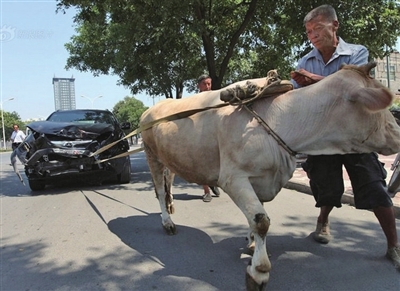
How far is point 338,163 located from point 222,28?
8839mm

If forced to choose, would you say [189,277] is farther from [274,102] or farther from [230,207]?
[230,207]

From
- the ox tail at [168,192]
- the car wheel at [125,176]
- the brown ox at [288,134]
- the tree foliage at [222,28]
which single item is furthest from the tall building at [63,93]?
the brown ox at [288,134]

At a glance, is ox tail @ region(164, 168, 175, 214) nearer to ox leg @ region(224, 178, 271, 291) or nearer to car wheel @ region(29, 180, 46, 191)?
ox leg @ region(224, 178, 271, 291)

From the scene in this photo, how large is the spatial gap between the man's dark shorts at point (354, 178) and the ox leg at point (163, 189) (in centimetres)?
187

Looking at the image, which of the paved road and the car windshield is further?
the car windshield

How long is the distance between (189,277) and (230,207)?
2.45 metres

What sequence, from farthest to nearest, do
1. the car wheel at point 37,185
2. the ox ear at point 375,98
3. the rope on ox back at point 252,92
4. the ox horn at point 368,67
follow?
the car wheel at point 37,185 < the rope on ox back at point 252,92 < the ox horn at point 368,67 < the ox ear at point 375,98

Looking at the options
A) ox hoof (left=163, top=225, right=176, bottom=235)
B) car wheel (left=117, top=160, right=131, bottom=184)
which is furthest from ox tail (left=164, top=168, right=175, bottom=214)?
car wheel (left=117, top=160, right=131, bottom=184)

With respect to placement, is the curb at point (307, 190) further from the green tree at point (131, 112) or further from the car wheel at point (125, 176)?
the green tree at point (131, 112)

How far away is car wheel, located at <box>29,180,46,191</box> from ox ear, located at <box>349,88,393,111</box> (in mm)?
7184

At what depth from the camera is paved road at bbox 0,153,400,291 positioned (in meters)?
3.02

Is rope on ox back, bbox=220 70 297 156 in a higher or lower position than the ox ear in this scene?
higher

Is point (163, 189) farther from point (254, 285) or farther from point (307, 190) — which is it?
point (307, 190)

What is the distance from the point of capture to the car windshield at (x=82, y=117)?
841 centimetres
